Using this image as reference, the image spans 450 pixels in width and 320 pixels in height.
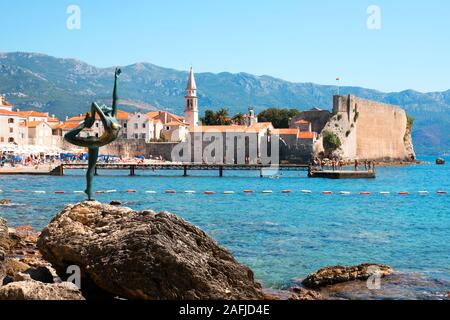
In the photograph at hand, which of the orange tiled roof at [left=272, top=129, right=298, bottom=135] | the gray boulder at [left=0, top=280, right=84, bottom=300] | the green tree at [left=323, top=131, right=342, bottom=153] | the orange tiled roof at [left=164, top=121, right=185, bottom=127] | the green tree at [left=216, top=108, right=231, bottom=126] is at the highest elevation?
the green tree at [left=216, top=108, right=231, bottom=126]

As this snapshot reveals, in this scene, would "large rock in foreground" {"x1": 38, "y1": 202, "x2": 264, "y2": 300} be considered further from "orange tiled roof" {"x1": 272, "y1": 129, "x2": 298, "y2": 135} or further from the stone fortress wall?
the stone fortress wall

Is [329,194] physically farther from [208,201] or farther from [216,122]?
[216,122]

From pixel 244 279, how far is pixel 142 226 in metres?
1.32

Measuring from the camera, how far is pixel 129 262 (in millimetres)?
6539

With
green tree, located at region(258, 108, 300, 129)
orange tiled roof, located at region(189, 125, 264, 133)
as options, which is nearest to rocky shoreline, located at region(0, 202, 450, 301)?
orange tiled roof, located at region(189, 125, 264, 133)

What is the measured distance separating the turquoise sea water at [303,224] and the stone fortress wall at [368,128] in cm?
4388

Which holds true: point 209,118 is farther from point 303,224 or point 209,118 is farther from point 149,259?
point 149,259

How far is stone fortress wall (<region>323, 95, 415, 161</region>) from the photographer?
85625mm

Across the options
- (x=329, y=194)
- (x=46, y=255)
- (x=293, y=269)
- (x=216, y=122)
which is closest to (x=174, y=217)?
(x=46, y=255)

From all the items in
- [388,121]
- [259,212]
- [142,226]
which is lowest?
[259,212]

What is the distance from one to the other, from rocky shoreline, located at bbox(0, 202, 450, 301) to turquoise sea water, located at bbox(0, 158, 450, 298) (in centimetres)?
509

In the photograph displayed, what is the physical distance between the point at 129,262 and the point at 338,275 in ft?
21.4

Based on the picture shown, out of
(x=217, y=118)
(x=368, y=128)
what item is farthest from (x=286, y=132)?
(x=368, y=128)

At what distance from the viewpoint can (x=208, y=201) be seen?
108 ft
